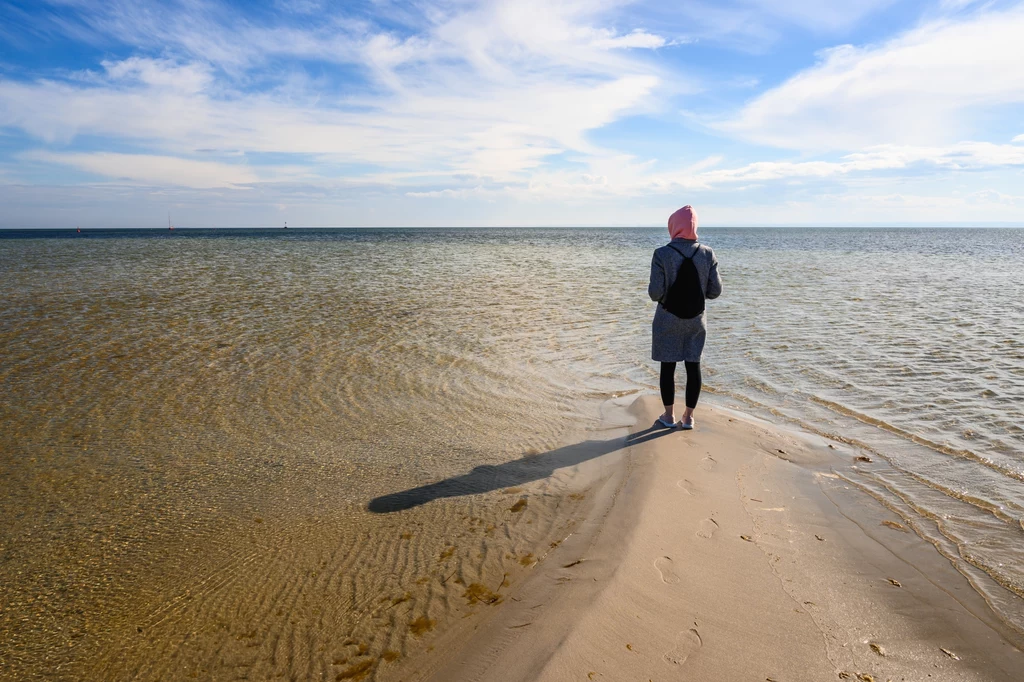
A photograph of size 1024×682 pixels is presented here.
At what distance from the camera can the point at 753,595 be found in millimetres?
3238

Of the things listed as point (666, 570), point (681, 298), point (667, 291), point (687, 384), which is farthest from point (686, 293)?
point (666, 570)

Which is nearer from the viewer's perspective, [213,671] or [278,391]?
[213,671]

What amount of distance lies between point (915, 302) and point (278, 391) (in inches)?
670

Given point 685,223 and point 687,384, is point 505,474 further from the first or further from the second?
point 685,223

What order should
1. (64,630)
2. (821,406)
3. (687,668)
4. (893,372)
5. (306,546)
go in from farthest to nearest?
(893,372) < (821,406) < (306,546) < (64,630) < (687,668)

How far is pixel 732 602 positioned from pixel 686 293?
3.54 meters

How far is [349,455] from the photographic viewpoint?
5.46m

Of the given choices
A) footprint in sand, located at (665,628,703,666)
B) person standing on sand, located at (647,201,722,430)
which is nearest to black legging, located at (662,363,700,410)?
person standing on sand, located at (647,201,722,430)


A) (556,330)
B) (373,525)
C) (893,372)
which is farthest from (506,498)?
(556,330)

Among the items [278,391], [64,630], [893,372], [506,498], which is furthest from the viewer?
[893,372]

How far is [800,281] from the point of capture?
2281 cm

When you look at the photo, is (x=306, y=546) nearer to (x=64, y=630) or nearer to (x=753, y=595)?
(x=64, y=630)

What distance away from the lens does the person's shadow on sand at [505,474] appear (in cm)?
452

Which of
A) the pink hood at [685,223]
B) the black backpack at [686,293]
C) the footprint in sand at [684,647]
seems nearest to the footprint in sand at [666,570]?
the footprint in sand at [684,647]
